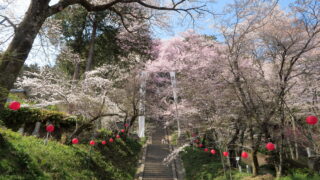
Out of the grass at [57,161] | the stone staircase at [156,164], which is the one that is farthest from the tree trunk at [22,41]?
the stone staircase at [156,164]

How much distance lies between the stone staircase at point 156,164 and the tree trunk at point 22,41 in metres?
9.29

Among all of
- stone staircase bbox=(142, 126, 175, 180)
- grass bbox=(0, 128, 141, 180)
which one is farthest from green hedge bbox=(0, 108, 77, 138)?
stone staircase bbox=(142, 126, 175, 180)

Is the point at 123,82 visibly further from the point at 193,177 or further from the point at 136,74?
the point at 193,177

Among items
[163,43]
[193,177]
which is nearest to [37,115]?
[193,177]

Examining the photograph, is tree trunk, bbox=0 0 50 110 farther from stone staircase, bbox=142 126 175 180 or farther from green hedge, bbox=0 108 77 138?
stone staircase, bbox=142 126 175 180

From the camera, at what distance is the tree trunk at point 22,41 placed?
4.22 meters

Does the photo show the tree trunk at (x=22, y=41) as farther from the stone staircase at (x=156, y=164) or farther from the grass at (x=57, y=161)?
the stone staircase at (x=156, y=164)

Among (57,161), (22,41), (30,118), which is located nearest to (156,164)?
(30,118)

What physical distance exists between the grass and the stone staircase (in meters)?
0.96

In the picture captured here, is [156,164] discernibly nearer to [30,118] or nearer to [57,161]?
[30,118]

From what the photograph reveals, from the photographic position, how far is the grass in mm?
4904

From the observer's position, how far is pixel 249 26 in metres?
7.07

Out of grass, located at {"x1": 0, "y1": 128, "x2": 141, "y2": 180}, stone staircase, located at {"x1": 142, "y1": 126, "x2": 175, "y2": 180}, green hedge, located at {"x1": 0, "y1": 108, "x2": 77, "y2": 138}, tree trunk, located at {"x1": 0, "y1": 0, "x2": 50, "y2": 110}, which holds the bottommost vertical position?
stone staircase, located at {"x1": 142, "y1": 126, "x2": 175, "y2": 180}

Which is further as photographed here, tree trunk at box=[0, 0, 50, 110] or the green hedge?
the green hedge
